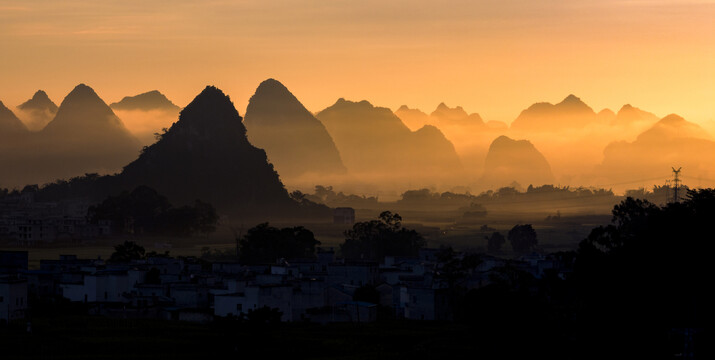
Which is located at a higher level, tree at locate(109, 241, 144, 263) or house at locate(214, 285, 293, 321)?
tree at locate(109, 241, 144, 263)

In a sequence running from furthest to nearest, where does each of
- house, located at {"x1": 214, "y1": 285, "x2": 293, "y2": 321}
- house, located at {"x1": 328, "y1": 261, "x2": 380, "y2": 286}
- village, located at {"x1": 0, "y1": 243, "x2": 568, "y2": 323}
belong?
1. house, located at {"x1": 328, "y1": 261, "x2": 380, "y2": 286}
2. village, located at {"x1": 0, "y1": 243, "x2": 568, "y2": 323}
3. house, located at {"x1": 214, "y1": 285, "x2": 293, "y2": 321}

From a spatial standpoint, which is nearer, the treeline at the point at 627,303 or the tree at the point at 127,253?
the treeline at the point at 627,303

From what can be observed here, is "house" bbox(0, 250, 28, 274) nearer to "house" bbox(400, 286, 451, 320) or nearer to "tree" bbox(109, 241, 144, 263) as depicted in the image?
"tree" bbox(109, 241, 144, 263)

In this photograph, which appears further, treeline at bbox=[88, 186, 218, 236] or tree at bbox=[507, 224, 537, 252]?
treeline at bbox=[88, 186, 218, 236]

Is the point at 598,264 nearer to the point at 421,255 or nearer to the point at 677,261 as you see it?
the point at 677,261

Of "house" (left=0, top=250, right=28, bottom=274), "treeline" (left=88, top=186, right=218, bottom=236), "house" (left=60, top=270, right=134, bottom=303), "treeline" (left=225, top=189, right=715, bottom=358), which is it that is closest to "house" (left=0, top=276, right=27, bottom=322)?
"house" (left=60, top=270, right=134, bottom=303)

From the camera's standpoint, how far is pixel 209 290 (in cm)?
7744

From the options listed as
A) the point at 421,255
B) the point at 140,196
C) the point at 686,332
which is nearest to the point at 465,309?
the point at 686,332

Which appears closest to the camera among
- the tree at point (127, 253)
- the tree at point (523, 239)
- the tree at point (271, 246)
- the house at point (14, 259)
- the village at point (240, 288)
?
the village at point (240, 288)

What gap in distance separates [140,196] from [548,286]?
4075 inches

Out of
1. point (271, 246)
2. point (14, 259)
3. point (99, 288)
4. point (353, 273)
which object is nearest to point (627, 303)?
point (353, 273)

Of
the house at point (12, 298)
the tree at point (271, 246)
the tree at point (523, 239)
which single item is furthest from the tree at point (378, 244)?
the house at point (12, 298)

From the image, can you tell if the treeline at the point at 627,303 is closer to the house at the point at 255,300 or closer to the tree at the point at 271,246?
the house at the point at 255,300

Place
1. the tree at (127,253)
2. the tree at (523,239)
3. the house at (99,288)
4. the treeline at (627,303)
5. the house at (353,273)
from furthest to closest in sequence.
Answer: the tree at (523,239) → the tree at (127,253) → the house at (353,273) → the house at (99,288) → the treeline at (627,303)
